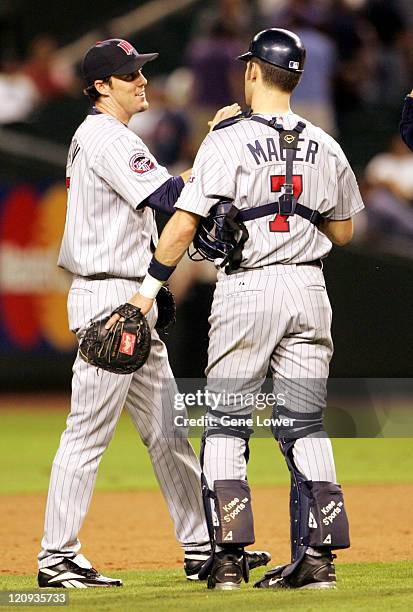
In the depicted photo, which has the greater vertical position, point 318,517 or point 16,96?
point 16,96

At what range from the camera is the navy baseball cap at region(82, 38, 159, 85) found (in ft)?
18.7

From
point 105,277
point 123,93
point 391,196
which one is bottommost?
point 105,277

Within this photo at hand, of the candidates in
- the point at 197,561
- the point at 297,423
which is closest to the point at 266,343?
the point at 297,423

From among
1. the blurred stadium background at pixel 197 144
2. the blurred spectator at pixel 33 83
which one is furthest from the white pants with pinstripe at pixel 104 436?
the blurred spectator at pixel 33 83

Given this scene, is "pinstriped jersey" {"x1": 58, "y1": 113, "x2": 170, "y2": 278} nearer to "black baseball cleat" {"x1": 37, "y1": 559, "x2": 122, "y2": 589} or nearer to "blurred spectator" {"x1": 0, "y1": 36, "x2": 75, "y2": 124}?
"black baseball cleat" {"x1": 37, "y1": 559, "x2": 122, "y2": 589}

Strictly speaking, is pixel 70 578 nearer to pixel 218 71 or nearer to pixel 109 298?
pixel 109 298

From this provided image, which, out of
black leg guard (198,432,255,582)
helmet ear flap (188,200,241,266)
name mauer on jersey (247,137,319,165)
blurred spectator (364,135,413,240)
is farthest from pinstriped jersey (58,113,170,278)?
blurred spectator (364,135,413,240)

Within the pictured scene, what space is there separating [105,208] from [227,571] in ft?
5.49

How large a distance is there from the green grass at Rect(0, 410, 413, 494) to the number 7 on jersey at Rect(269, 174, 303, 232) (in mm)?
4611

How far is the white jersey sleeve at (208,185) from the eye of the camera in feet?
16.4

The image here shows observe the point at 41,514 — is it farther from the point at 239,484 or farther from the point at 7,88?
the point at 7,88

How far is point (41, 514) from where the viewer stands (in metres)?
8.20

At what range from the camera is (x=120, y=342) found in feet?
16.8

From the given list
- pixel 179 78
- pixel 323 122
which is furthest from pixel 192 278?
pixel 179 78
